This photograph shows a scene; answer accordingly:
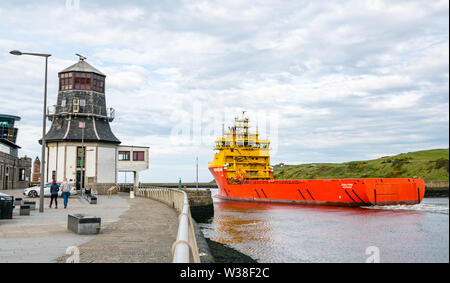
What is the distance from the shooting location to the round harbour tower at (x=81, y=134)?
47.5 metres

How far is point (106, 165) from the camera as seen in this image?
49.0 metres

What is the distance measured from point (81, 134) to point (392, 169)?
69097 millimetres

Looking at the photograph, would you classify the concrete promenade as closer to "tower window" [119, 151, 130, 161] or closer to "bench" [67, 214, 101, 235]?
"bench" [67, 214, 101, 235]

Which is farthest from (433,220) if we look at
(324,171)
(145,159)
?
(324,171)

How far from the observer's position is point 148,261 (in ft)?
24.4

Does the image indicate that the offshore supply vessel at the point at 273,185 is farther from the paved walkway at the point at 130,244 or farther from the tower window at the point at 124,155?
the paved walkway at the point at 130,244

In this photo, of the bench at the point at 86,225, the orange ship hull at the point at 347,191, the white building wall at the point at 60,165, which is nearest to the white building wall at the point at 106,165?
the white building wall at the point at 60,165

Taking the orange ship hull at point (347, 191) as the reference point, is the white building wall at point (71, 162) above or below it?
above

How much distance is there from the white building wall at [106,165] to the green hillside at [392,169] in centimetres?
4341

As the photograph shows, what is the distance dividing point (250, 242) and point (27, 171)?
210 ft

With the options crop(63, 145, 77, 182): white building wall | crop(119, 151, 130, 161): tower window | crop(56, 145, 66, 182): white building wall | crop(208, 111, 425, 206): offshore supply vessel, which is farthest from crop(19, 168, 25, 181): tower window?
crop(208, 111, 425, 206): offshore supply vessel

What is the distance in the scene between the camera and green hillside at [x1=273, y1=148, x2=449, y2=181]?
226ft

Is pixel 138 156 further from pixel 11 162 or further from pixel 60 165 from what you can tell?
pixel 11 162
